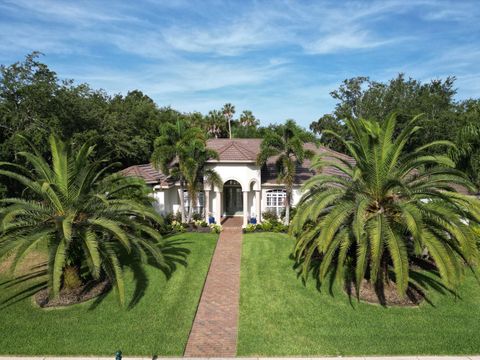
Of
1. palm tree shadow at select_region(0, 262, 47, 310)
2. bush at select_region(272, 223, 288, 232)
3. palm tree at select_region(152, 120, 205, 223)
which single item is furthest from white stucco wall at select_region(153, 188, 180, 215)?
palm tree shadow at select_region(0, 262, 47, 310)

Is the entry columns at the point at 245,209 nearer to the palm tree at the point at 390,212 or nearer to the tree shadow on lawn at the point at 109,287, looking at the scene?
the tree shadow on lawn at the point at 109,287

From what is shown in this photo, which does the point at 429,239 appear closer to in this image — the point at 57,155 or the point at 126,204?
the point at 126,204

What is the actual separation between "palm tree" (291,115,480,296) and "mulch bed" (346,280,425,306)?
0.33m

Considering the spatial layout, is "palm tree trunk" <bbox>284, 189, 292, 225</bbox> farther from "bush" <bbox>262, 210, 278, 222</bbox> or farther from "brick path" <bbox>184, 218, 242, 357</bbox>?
"brick path" <bbox>184, 218, 242, 357</bbox>

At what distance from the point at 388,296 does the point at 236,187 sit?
14424 millimetres

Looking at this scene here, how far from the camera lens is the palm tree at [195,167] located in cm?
2027

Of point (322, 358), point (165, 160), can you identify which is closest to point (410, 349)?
point (322, 358)

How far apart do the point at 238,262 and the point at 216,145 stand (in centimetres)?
1247

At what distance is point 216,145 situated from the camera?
2688 cm

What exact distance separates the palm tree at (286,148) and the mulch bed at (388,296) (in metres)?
8.70

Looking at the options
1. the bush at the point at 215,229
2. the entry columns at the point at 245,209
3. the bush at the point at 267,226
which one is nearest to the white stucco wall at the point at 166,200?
the bush at the point at 215,229

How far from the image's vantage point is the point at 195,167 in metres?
20.4

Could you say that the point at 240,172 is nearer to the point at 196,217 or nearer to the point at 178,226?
the point at 196,217

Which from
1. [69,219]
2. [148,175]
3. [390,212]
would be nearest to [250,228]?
[148,175]
